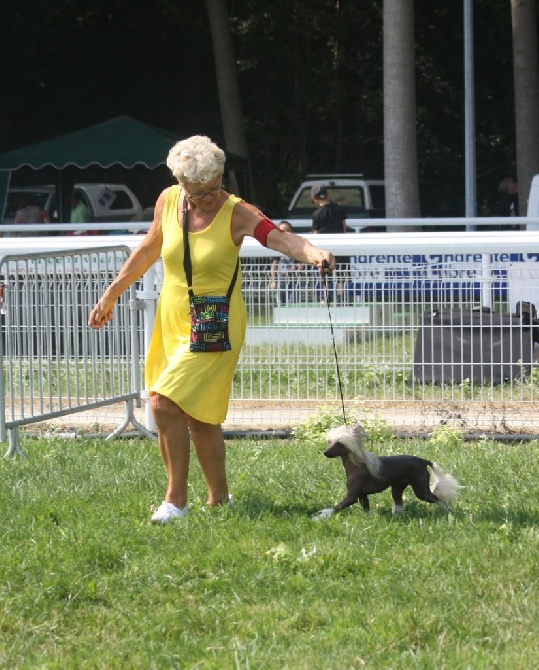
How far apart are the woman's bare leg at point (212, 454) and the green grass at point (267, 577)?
106 mm

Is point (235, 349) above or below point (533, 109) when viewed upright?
below

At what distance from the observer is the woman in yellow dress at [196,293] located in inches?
233

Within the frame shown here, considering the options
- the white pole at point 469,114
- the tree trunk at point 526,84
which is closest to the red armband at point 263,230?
the white pole at point 469,114

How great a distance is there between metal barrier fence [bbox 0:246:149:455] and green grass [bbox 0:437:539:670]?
3.29 feet

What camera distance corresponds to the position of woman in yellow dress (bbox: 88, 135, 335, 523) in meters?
5.93

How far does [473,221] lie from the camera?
465 inches

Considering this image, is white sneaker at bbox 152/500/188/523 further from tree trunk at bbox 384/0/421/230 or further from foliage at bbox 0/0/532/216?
foliage at bbox 0/0/532/216

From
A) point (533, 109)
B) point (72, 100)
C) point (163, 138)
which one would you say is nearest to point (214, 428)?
point (163, 138)

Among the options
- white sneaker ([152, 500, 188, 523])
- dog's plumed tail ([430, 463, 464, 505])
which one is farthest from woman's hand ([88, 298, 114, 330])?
dog's plumed tail ([430, 463, 464, 505])

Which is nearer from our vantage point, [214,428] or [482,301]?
[214,428]

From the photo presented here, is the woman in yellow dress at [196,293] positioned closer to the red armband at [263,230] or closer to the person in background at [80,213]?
the red armband at [263,230]

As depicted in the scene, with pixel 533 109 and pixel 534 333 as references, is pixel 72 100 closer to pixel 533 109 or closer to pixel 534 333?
pixel 533 109

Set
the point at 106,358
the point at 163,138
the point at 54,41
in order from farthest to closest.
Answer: the point at 54,41 < the point at 163,138 < the point at 106,358

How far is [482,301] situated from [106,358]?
2.47m
